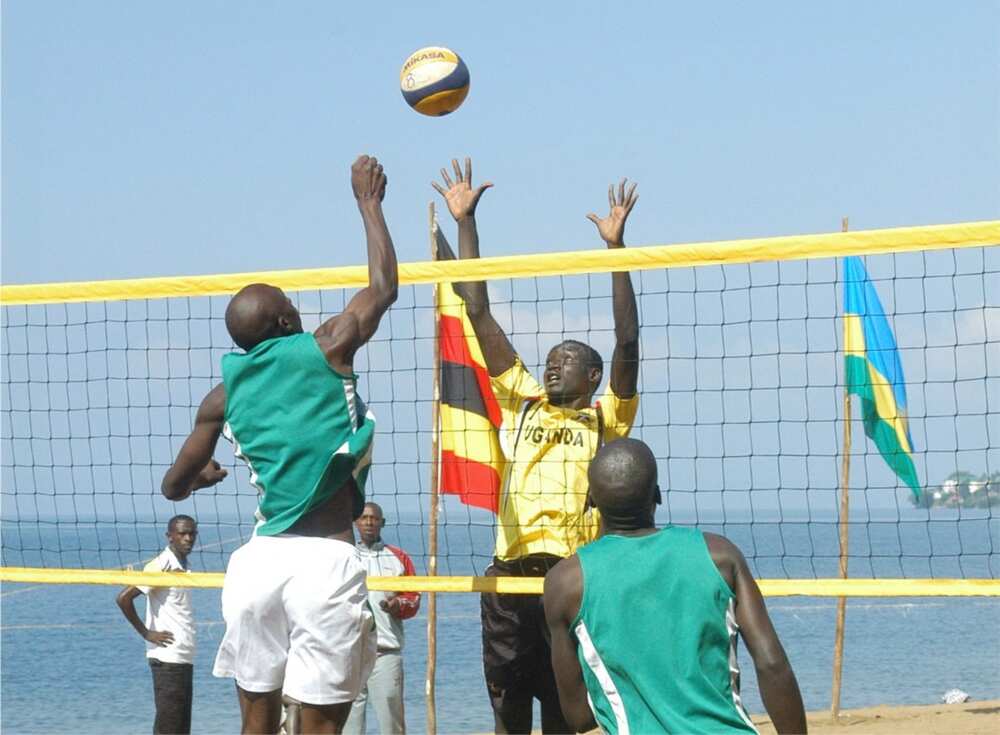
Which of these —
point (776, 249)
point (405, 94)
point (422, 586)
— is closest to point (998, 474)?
point (776, 249)

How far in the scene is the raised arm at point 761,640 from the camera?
12.1 ft

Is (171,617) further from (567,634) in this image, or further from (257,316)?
(567,634)

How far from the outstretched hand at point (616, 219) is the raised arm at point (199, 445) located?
232 centimetres

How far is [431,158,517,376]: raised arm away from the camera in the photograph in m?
6.52

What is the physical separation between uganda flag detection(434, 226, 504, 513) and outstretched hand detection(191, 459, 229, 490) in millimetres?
3906

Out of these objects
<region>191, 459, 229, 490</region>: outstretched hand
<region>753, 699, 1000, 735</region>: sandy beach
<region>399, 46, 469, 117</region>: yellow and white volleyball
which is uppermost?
<region>399, 46, 469, 117</region>: yellow and white volleyball

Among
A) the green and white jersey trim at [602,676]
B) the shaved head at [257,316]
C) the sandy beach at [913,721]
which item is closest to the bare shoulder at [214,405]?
the shaved head at [257,316]

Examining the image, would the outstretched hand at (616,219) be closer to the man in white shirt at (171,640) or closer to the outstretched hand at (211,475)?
the outstretched hand at (211,475)

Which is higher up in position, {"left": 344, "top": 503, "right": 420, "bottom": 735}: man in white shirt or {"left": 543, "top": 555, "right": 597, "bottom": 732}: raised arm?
{"left": 543, "top": 555, "right": 597, "bottom": 732}: raised arm

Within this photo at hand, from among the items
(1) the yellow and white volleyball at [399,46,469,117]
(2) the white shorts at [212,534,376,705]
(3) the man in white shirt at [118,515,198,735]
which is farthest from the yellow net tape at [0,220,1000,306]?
(3) the man in white shirt at [118,515,198,735]

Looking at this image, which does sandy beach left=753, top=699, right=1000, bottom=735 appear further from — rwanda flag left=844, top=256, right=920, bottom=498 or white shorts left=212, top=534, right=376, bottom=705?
white shorts left=212, top=534, right=376, bottom=705

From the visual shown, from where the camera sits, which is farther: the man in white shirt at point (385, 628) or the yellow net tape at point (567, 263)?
the man in white shirt at point (385, 628)

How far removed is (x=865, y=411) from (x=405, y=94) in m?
4.91

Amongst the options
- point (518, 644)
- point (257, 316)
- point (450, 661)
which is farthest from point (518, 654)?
point (450, 661)
